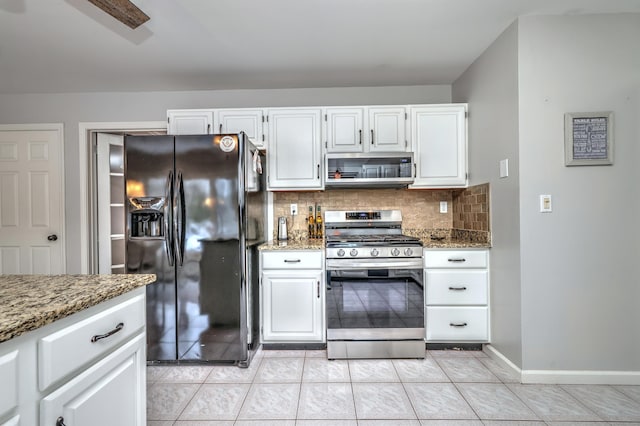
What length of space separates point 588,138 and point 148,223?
3108mm

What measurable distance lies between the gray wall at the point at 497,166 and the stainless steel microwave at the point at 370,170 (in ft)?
1.98

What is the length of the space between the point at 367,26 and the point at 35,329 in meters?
2.37

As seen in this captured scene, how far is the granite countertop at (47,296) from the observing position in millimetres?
745

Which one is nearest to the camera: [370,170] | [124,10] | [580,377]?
[124,10]

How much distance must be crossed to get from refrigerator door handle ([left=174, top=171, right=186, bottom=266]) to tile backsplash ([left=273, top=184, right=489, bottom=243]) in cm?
109

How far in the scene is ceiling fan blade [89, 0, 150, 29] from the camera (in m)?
1.70

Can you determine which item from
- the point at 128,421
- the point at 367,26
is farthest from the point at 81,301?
the point at 367,26

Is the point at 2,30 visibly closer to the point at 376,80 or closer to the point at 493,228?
the point at 376,80

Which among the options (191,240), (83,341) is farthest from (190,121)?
(83,341)

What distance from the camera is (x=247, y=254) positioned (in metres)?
2.42

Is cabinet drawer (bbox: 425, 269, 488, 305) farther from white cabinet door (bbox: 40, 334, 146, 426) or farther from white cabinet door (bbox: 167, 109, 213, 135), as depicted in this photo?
white cabinet door (bbox: 167, 109, 213, 135)

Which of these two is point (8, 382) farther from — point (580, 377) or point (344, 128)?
point (580, 377)

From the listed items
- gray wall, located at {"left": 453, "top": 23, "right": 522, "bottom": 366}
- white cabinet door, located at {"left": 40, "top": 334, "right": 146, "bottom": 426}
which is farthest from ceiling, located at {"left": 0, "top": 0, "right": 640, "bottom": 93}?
white cabinet door, located at {"left": 40, "top": 334, "right": 146, "bottom": 426}

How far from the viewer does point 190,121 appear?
9.68ft
